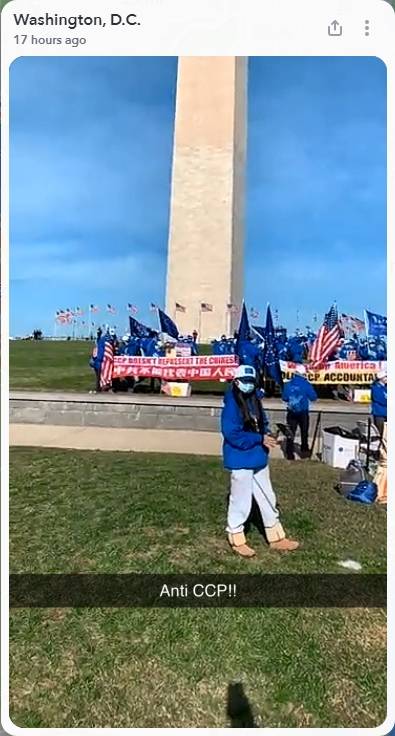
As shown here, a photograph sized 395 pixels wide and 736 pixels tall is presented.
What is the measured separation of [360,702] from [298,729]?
0.67 feet

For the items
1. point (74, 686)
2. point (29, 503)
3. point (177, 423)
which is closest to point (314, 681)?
point (74, 686)

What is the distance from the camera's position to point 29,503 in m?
2.68

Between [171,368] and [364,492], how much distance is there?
19.8ft

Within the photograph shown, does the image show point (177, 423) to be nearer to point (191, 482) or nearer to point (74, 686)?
point (191, 482)

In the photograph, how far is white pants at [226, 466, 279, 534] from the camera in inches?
96.3

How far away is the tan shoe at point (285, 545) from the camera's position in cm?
229

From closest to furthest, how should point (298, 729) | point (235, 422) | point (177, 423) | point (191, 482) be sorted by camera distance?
1. point (298, 729)
2. point (235, 422)
3. point (191, 482)
4. point (177, 423)

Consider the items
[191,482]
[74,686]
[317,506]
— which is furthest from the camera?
[191,482]

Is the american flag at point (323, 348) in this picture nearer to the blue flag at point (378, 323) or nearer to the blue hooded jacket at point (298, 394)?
the blue hooded jacket at point (298, 394)
